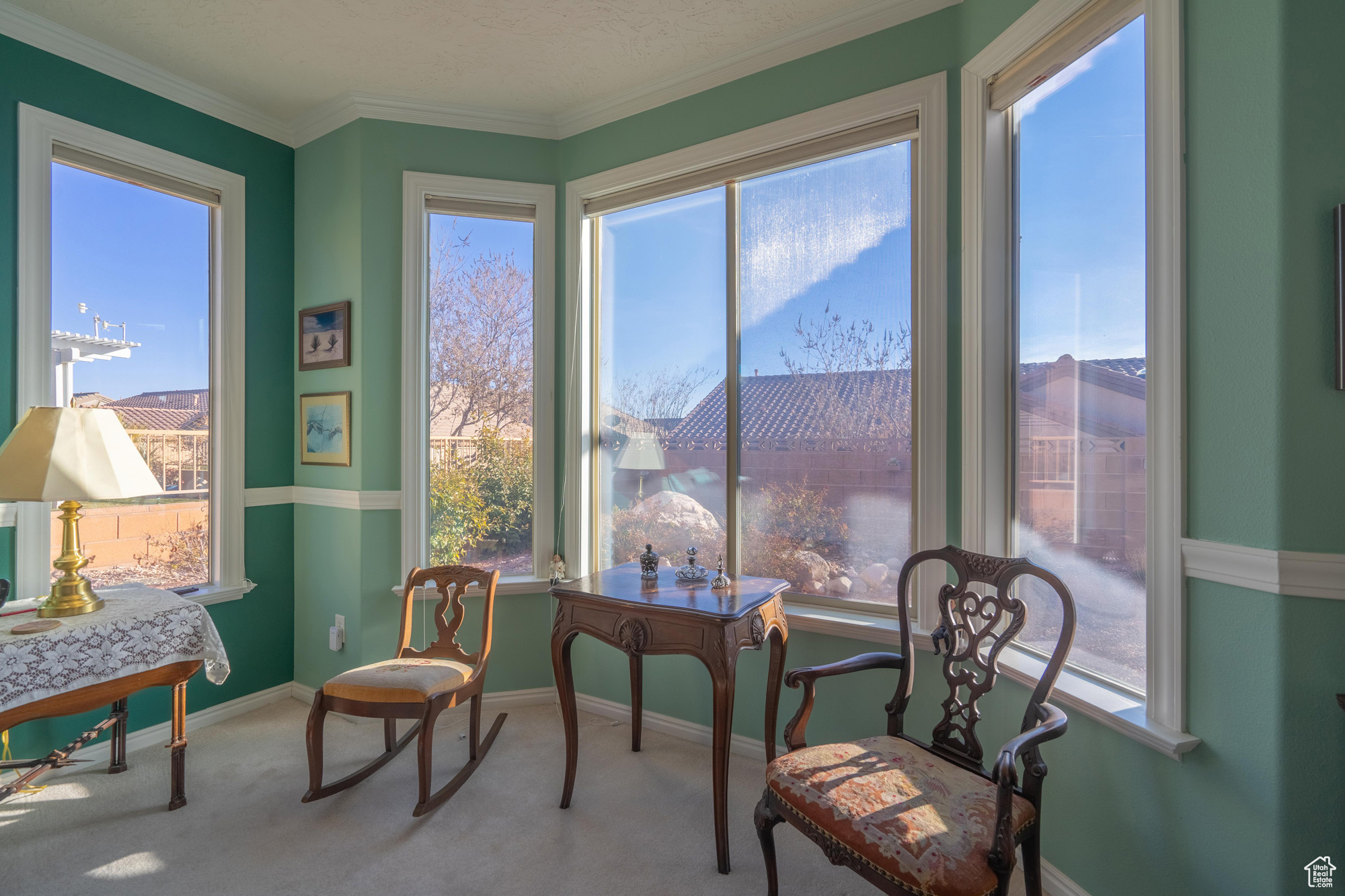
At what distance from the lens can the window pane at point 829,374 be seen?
251 cm

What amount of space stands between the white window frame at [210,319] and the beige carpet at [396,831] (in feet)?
2.96

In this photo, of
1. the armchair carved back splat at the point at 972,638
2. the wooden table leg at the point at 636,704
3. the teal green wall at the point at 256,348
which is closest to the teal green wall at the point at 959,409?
the teal green wall at the point at 256,348

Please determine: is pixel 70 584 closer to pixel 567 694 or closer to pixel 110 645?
pixel 110 645

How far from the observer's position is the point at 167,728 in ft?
9.54

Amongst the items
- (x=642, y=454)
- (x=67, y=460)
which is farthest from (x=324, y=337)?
(x=642, y=454)

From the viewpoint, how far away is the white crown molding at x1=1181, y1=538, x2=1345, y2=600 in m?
1.26

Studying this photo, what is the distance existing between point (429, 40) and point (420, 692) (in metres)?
2.70

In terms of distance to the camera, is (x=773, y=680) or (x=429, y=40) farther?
(x=429, y=40)

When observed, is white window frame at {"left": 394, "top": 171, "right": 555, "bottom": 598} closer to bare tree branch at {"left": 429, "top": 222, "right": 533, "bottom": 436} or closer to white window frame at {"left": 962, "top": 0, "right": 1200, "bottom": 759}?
bare tree branch at {"left": 429, "top": 222, "right": 533, "bottom": 436}

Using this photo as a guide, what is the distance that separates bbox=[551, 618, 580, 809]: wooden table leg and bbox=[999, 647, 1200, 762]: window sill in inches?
60.5

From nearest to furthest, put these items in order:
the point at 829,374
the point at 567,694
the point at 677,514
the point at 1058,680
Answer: the point at 1058,680
the point at 567,694
the point at 829,374
the point at 677,514

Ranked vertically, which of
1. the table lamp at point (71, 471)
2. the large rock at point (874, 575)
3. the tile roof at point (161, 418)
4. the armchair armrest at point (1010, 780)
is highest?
the tile roof at point (161, 418)

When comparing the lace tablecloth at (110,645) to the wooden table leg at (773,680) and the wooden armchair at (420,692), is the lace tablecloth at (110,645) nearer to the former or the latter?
the wooden armchair at (420,692)

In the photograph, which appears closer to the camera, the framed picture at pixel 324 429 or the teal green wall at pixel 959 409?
the teal green wall at pixel 959 409
